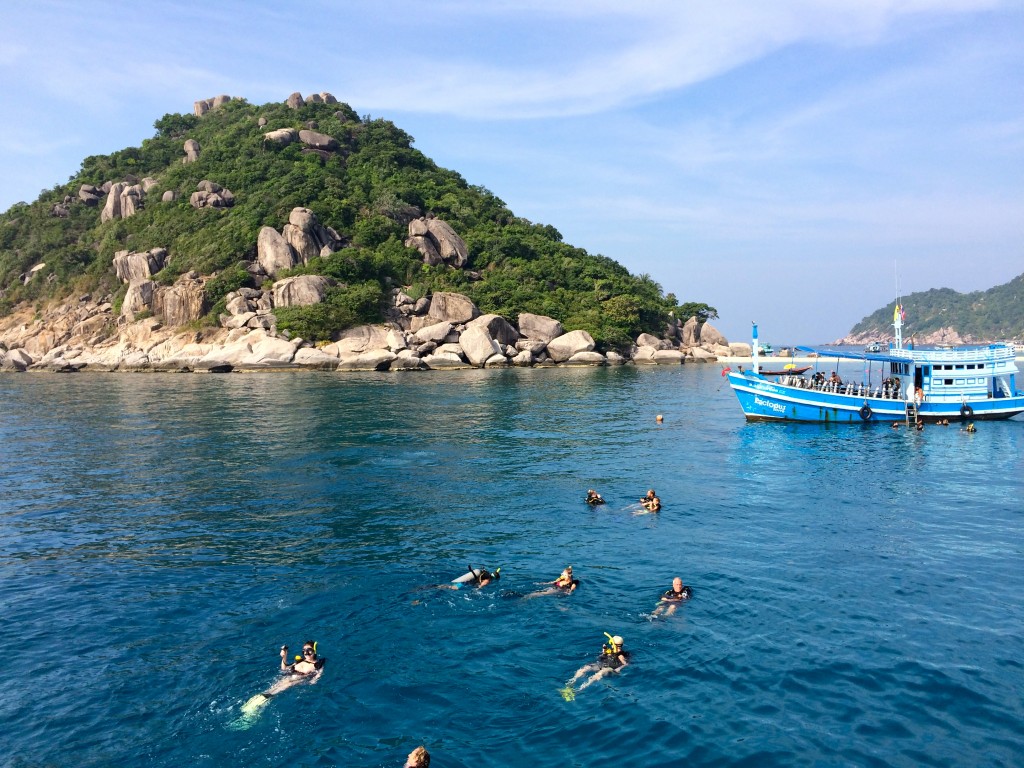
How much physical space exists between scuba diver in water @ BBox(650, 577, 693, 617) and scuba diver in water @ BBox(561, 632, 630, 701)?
2.96 meters

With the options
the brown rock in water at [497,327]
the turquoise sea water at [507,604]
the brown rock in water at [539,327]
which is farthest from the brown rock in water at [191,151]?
the turquoise sea water at [507,604]

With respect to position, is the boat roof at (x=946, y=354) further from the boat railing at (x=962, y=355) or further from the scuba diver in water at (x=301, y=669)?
the scuba diver in water at (x=301, y=669)

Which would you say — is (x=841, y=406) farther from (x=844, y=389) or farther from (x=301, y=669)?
(x=301, y=669)

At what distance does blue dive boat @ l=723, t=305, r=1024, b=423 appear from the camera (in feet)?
165

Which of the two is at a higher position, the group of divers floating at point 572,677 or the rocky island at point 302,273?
the rocky island at point 302,273

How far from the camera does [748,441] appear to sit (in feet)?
146

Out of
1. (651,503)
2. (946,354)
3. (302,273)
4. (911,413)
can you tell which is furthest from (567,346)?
(651,503)

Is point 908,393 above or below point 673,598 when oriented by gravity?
above

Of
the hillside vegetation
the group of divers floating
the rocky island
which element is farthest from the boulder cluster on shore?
the group of divers floating

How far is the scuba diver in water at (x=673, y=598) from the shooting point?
729 inches

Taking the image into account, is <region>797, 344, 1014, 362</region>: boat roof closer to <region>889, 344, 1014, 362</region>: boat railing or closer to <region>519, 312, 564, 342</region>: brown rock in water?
<region>889, 344, 1014, 362</region>: boat railing

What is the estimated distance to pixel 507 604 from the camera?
18.9 meters

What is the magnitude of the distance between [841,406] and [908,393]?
5.58m

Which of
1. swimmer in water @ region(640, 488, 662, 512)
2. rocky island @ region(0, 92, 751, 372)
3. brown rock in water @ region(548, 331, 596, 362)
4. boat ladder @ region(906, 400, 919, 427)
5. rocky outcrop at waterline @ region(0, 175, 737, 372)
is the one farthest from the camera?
brown rock in water @ region(548, 331, 596, 362)
